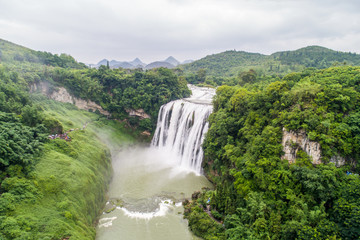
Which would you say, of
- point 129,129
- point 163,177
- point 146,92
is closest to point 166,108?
point 146,92

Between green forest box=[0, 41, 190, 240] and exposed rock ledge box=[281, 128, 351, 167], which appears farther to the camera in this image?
exposed rock ledge box=[281, 128, 351, 167]

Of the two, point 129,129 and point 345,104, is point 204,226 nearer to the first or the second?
point 345,104

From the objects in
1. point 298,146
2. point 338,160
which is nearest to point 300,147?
Answer: point 298,146

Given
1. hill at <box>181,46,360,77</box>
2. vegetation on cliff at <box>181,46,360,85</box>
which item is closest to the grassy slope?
vegetation on cliff at <box>181,46,360,85</box>

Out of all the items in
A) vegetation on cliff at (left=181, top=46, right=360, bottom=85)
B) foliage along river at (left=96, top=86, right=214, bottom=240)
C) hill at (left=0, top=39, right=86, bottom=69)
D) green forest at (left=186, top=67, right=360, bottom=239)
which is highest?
→ vegetation on cliff at (left=181, top=46, right=360, bottom=85)

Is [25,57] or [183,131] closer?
[183,131]

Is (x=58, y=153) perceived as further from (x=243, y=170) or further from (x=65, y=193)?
(x=243, y=170)

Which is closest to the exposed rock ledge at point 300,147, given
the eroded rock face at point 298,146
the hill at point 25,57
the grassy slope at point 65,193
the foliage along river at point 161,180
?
the eroded rock face at point 298,146

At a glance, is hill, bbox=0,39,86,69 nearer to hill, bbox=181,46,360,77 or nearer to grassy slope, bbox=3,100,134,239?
grassy slope, bbox=3,100,134,239
